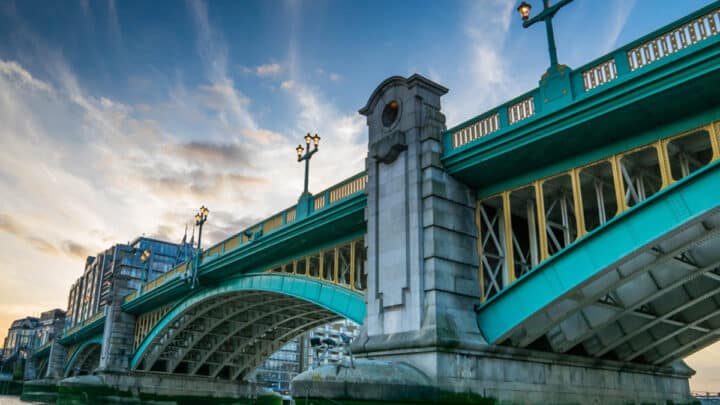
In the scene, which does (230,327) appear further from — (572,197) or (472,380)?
(572,197)

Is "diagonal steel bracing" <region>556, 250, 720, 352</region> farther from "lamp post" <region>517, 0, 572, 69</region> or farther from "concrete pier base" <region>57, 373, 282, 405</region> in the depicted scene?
"concrete pier base" <region>57, 373, 282, 405</region>

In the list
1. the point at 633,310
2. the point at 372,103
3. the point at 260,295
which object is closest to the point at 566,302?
the point at 633,310

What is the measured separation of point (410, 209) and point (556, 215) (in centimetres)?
517

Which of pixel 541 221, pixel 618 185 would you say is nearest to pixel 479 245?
pixel 541 221

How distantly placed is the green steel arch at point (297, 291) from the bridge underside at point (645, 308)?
8.19 meters

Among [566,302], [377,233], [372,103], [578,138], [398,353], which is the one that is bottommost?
[398,353]

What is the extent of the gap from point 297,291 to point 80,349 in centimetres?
5679

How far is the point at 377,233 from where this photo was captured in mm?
19250

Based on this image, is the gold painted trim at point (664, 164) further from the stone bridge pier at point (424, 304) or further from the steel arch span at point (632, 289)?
the stone bridge pier at point (424, 304)

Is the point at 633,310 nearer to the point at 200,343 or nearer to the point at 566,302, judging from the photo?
the point at 566,302

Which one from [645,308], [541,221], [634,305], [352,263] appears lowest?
[634,305]

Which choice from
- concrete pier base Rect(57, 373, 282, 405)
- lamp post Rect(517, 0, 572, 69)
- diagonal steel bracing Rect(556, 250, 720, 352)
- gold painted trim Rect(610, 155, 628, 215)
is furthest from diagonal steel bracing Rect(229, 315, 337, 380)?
gold painted trim Rect(610, 155, 628, 215)

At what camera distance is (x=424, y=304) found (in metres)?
17.1

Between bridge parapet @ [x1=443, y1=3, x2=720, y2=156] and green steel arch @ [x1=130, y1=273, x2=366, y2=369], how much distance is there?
28.6 feet
